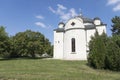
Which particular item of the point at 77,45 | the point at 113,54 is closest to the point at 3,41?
the point at 77,45

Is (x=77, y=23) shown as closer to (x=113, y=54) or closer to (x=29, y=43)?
(x=29, y=43)

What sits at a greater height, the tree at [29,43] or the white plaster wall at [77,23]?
the white plaster wall at [77,23]

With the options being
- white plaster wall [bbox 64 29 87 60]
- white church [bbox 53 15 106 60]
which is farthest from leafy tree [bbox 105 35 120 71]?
white plaster wall [bbox 64 29 87 60]

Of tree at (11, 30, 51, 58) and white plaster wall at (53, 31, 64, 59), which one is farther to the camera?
tree at (11, 30, 51, 58)

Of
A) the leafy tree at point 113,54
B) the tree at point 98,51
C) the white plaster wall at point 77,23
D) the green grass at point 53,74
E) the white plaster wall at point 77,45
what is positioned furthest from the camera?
the white plaster wall at point 77,23

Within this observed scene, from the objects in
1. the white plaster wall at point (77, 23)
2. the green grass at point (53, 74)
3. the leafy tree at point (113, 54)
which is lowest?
the green grass at point (53, 74)

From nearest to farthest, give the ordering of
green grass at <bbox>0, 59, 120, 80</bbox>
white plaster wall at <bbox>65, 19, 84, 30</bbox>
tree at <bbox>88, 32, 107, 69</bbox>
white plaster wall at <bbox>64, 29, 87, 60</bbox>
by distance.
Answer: green grass at <bbox>0, 59, 120, 80</bbox>
tree at <bbox>88, 32, 107, 69</bbox>
white plaster wall at <bbox>64, 29, 87, 60</bbox>
white plaster wall at <bbox>65, 19, 84, 30</bbox>

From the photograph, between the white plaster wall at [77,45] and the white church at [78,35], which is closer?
the white plaster wall at [77,45]

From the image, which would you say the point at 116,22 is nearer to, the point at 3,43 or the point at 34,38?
the point at 34,38

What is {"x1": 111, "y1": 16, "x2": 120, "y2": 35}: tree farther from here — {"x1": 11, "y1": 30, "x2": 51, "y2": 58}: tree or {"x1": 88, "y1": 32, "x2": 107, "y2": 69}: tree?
{"x1": 88, "y1": 32, "x2": 107, "y2": 69}: tree

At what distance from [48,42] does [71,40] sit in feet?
63.2

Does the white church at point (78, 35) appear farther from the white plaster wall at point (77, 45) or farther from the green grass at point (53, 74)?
the green grass at point (53, 74)

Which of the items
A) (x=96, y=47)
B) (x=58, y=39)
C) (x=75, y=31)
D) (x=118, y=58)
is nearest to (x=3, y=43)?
A: (x=58, y=39)

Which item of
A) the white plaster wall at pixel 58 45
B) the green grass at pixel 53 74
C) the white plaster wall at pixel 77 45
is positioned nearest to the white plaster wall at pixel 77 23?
the white plaster wall at pixel 77 45
